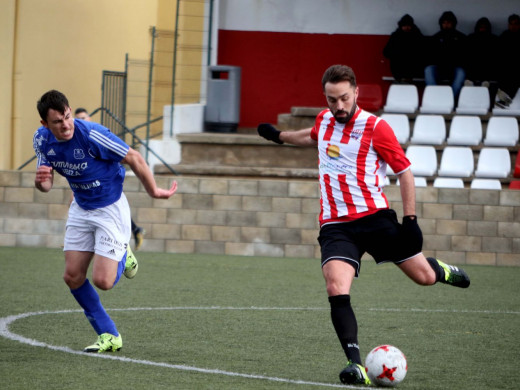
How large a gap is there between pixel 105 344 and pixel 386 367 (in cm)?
191

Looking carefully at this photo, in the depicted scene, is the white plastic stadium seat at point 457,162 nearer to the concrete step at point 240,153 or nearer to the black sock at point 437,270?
the concrete step at point 240,153

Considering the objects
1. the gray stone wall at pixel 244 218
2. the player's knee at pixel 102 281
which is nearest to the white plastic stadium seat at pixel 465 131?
the gray stone wall at pixel 244 218

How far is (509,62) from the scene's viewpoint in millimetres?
16062

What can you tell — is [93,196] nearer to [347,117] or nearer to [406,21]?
[347,117]

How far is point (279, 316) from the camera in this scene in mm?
8109

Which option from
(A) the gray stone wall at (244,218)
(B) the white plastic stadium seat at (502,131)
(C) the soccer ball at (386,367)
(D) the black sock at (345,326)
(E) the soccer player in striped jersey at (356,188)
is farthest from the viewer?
(B) the white plastic stadium seat at (502,131)

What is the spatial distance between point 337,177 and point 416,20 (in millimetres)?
12589

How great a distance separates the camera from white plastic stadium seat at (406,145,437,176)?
1491 cm

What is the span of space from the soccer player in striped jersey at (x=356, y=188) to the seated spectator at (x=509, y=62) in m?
11.0

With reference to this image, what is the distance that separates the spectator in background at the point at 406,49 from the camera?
Result: 53.2 ft

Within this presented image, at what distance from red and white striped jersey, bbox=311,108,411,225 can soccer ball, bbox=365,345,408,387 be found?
863mm

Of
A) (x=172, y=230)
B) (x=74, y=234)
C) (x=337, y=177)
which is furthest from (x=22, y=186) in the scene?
(x=337, y=177)

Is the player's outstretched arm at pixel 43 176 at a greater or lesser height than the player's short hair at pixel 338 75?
lesser

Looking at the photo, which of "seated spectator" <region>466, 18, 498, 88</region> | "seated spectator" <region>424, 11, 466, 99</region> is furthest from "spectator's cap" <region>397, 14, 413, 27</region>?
"seated spectator" <region>466, 18, 498, 88</region>
